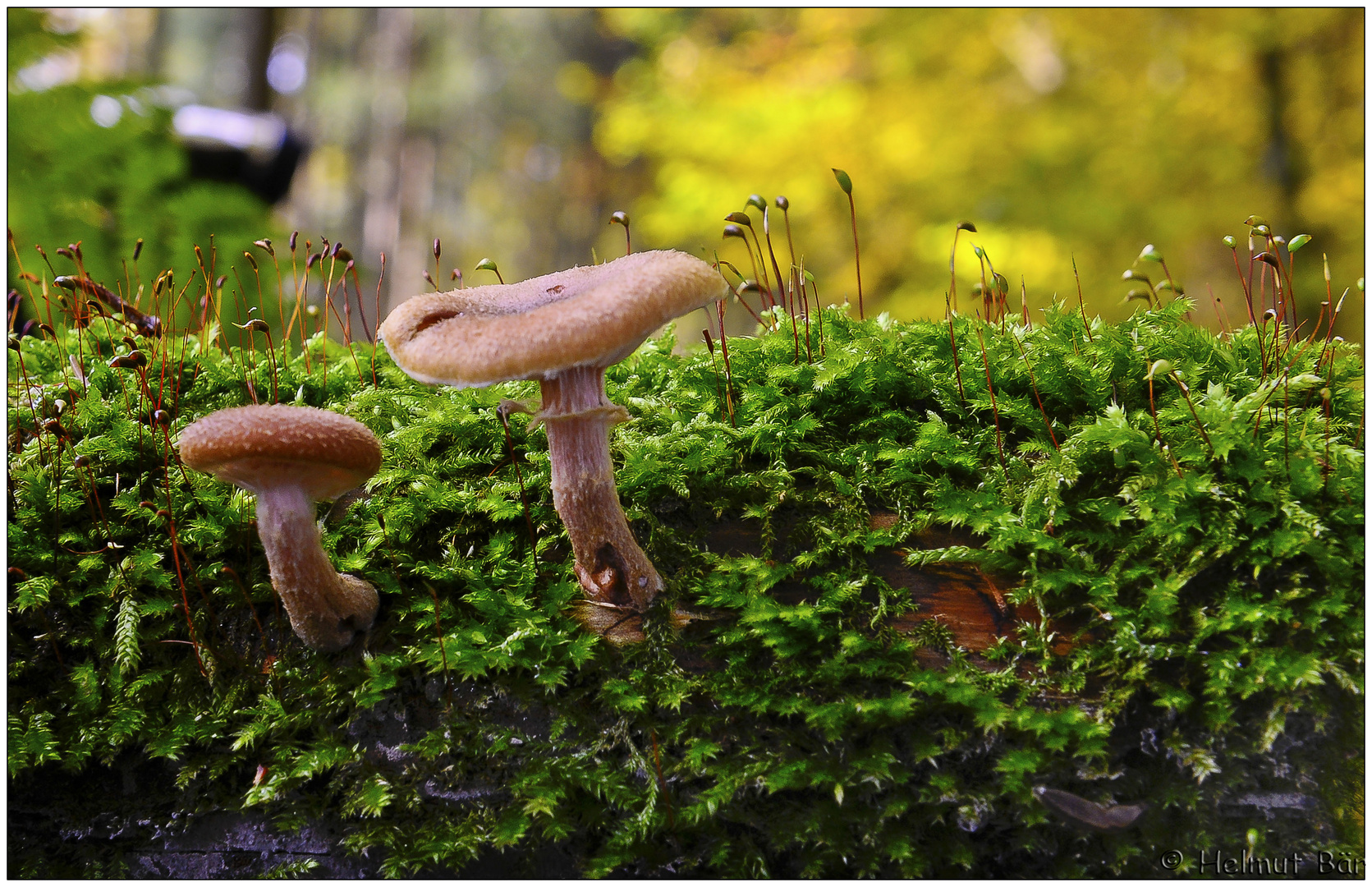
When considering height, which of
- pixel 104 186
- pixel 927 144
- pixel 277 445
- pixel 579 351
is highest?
pixel 927 144

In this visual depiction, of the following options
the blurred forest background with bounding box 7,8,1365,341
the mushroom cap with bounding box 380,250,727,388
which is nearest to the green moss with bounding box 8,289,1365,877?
the mushroom cap with bounding box 380,250,727,388

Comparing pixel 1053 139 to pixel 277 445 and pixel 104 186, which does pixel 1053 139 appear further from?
pixel 104 186

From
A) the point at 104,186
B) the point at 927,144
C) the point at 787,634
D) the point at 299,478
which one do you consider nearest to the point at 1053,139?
the point at 927,144

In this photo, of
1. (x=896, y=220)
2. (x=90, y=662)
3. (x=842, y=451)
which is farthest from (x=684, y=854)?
(x=896, y=220)

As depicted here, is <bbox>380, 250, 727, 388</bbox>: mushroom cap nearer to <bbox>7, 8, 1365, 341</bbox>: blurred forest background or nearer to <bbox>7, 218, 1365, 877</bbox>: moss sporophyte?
<bbox>7, 218, 1365, 877</bbox>: moss sporophyte

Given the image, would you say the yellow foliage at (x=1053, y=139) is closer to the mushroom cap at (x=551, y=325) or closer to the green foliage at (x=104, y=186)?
the green foliage at (x=104, y=186)

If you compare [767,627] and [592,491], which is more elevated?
[592,491]
